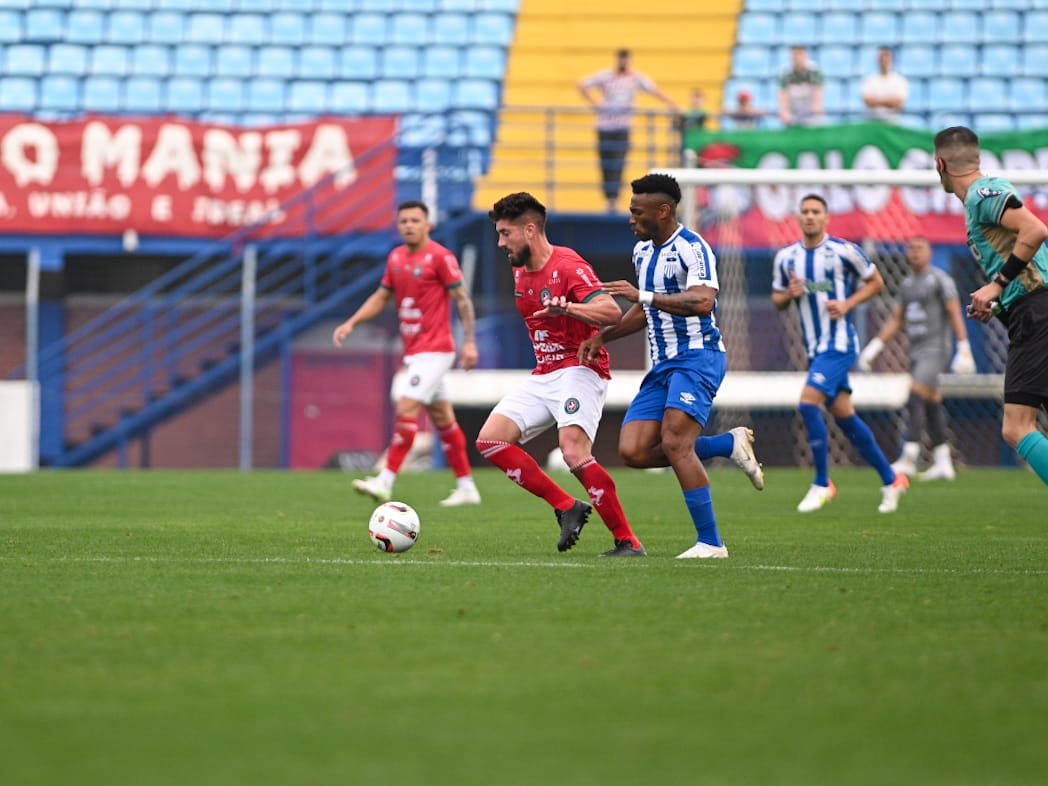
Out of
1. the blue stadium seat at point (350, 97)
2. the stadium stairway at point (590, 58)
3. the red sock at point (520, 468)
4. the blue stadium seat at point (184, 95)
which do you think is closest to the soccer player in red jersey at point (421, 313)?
the red sock at point (520, 468)

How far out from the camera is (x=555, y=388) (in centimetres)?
884

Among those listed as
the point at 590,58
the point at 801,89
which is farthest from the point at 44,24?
the point at 801,89

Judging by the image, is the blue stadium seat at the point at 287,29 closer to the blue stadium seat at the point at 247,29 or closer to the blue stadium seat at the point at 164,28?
the blue stadium seat at the point at 247,29

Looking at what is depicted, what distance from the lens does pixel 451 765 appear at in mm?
3814

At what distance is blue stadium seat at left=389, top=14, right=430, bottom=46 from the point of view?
2686 cm

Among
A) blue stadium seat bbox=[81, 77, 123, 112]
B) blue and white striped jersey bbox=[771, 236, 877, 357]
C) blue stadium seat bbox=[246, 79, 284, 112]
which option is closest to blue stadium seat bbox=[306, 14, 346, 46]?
blue stadium seat bbox=[246, 79, 284, 112]

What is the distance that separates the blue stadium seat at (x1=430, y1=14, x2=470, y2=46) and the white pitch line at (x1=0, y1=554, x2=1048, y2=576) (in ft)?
63.7

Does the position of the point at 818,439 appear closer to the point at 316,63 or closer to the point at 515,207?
the point at 515,207

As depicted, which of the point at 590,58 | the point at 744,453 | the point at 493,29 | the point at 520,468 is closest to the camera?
the point at 520,468

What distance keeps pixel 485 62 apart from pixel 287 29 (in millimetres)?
3182

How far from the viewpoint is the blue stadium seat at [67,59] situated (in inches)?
1037

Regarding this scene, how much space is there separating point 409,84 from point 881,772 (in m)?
23.0

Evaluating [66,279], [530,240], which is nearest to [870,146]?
[66,279]

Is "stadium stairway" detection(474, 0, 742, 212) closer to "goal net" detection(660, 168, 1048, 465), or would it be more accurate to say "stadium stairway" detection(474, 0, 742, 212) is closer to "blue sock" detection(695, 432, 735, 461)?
"goal net" detection(660, 168, 1048, 465)
